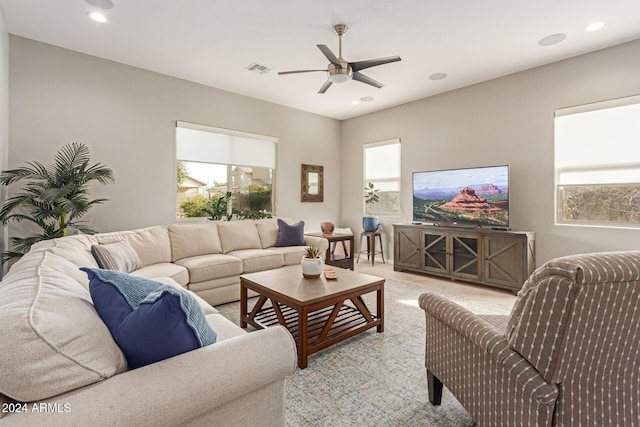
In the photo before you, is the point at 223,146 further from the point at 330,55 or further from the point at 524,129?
the point at 524,129

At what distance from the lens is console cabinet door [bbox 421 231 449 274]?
446 centimetres

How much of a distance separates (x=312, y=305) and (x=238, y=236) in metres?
2.18

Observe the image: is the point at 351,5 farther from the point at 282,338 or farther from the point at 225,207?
the point at 225,207

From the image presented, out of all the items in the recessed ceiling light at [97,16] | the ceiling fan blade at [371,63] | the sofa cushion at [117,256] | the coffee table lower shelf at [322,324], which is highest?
the recessed ceiling light at [97,16]

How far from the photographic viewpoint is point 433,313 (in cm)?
159

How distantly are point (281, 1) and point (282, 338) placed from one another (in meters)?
2.75

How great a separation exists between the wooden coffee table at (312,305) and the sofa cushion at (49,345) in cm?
132

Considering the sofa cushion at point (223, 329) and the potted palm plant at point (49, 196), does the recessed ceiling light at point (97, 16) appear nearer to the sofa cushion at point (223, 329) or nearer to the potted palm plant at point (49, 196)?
the potted palm plant at point (49, 196)

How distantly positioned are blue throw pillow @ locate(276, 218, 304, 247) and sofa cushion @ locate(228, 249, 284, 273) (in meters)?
0.44

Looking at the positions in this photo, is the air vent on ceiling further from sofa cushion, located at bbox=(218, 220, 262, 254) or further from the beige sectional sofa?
the beige sectional sofa

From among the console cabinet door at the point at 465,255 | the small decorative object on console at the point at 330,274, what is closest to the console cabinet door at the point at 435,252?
the console cabinet door at the point at 465,255

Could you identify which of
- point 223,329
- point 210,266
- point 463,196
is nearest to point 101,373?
point 223,329

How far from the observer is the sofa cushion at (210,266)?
10.3 feet

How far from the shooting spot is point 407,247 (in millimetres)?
4898
